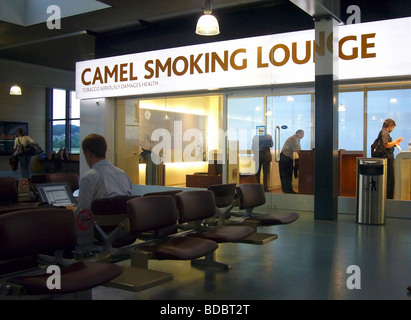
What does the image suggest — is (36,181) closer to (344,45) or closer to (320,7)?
(320,7)

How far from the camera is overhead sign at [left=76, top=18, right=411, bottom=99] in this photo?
7.14 m

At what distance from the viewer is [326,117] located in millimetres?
7145

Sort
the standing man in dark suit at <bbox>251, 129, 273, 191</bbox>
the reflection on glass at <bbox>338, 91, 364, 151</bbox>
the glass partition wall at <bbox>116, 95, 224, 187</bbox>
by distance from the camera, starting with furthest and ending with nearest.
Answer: the glass partition wall at <bbox>116, 95, 224, 187</bbox>, the standing man in dark suit at <bbox>251, 129, 273, 191</bbox>, the reflection on glass at <bbox>338, 91, 364, 151</bbox>

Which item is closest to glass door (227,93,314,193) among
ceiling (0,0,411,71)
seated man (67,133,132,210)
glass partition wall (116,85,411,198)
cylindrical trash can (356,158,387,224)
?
glass partition wall (116,85,411,198)

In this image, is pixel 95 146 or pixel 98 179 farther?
pixel 95 146

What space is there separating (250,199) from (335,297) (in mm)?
1756

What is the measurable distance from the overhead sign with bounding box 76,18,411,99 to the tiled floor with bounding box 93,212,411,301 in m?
3.00

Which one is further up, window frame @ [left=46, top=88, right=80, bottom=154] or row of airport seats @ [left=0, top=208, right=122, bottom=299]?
window frame @ [left=46, top=88, right=80, bottom=154]

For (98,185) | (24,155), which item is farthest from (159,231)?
(24,155)

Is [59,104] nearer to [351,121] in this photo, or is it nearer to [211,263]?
[351,121]

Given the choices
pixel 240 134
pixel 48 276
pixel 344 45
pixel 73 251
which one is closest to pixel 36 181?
pixel 73 251

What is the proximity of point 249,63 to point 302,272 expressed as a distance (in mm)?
5295

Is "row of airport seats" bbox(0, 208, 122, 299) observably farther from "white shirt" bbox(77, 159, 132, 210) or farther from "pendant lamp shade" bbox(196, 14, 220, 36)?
"pendant lamp shade" bbox(196, 14, 220, 36)

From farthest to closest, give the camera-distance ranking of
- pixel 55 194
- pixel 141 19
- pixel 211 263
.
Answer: pixel 141 19 < pixel 211 263 < pixel 55 194
